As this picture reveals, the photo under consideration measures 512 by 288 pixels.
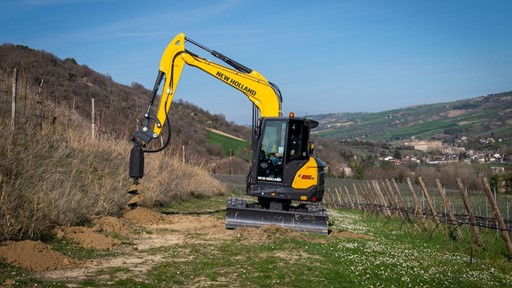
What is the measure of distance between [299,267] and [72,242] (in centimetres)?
476

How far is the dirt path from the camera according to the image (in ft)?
31.8

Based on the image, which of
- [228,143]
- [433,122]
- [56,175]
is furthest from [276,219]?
[433,122]

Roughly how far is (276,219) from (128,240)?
4677 millimetres

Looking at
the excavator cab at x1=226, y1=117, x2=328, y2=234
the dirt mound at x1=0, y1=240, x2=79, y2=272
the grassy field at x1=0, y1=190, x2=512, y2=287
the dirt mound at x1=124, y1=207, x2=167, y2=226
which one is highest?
the excavator cab at x1=226, y1=117, x2=328, y2=234

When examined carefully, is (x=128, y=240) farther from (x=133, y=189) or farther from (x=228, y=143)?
(x=228, y=143)

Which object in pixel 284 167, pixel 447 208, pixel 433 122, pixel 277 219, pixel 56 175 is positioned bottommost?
pixel 277 219

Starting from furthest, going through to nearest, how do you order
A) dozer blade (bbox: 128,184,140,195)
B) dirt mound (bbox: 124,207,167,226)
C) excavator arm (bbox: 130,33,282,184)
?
1. excavator arm (bbox: 130,33,282,184)
2. dozer blade (bbox: 128,184,140,195)
3. dirt mound (bbox: 124,207,167,226)

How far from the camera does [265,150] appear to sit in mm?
17797

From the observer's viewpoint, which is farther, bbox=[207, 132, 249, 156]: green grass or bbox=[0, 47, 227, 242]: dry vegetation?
bbox=[207, 132, 249, 156]: green grass

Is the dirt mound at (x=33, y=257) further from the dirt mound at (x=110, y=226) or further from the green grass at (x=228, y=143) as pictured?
the green grass at (x=228, y=143)

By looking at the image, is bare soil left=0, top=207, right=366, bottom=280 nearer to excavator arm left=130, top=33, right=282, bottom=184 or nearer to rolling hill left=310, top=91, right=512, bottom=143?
excavator arm left=130, top=33, right=282, bottom=184

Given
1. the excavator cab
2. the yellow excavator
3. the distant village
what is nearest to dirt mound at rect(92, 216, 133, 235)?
the yellow excavator

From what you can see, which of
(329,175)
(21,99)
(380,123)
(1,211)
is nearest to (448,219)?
(1,211)

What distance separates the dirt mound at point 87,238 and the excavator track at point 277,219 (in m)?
4.51
